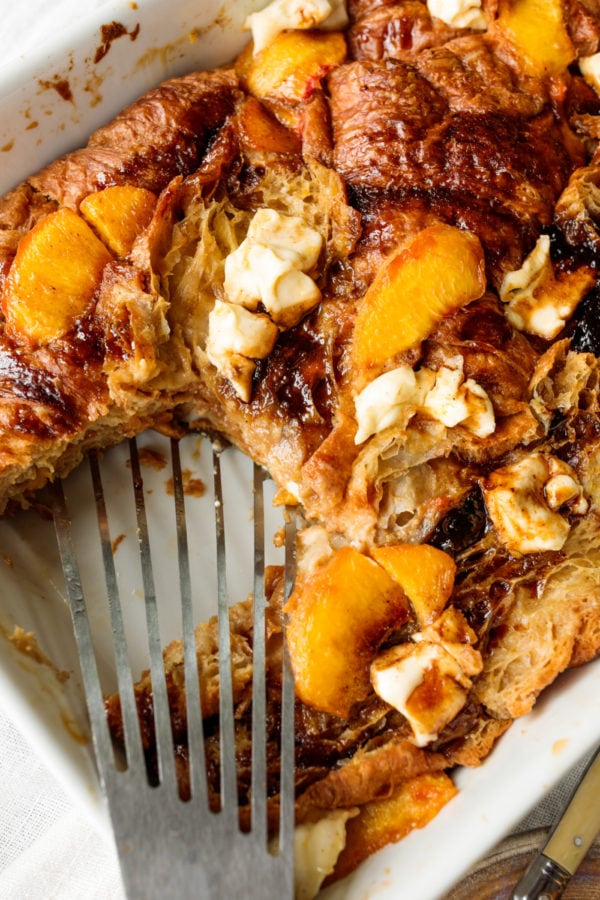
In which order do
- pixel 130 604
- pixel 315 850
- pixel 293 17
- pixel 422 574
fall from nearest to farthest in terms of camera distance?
pixel 315 850 → pixel 422 574 → pixel 130 604 → pixel 293 17

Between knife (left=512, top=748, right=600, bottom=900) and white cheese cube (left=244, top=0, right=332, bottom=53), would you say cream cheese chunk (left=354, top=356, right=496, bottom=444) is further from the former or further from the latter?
white cheese cube (left=244, top=0, right=332, bottom=53)

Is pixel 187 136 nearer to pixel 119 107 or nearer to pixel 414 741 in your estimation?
pixel 119 107

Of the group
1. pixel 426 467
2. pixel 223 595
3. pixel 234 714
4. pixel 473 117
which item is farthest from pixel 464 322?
pixel 234 714

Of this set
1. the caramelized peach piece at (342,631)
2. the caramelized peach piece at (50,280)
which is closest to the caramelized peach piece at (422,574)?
the caramelized peach piece at (342,631)

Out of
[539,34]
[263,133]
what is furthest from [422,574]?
[539,34]

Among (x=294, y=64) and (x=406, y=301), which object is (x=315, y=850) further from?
(x=294, y=64)

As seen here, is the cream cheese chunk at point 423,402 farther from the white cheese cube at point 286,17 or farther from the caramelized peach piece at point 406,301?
the white cheese cube at point 286,17
